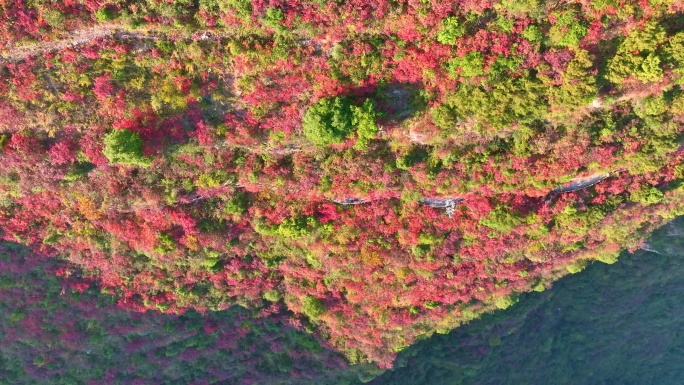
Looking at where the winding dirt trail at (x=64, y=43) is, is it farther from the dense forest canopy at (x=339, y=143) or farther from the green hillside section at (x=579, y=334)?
the green hillside section at (x=579, y=334)

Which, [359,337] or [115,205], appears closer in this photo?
[115,205]

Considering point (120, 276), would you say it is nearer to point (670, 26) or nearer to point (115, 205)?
point (115, 205)

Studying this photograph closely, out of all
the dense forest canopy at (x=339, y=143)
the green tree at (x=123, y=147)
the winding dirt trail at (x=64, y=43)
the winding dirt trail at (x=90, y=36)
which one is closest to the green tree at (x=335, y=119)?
the dense forest canopy at (x=339, y=143)

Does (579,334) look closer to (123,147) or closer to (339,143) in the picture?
(339,143)

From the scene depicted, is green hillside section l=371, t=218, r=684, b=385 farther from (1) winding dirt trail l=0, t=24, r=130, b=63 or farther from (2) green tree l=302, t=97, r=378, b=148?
(1) winding dirt trail l=0, t=24, r=130, b=63

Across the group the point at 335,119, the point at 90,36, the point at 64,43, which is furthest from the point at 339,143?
the point at 64,43

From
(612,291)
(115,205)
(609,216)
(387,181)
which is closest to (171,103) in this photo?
(115,205)

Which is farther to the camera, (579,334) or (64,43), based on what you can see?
(579,334)

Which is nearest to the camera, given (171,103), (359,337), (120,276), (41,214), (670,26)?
(670,26)
